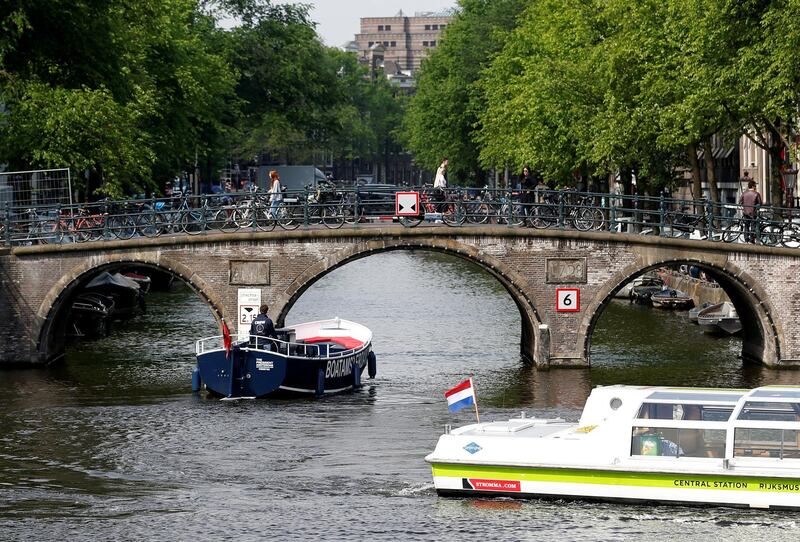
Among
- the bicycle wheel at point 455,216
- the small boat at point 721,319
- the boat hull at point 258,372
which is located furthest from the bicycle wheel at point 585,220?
the small boat at point 721,319

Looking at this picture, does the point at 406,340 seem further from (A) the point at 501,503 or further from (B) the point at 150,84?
(A) the point at 501,503

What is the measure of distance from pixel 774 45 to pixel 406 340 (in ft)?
48.9

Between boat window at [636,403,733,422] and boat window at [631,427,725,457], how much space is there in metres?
0.29

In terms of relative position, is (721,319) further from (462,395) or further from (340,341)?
(462,395)

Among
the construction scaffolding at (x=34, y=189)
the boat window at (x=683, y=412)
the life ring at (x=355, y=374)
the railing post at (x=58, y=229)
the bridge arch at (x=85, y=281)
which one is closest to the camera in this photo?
the boat window at (x=683, y=412)

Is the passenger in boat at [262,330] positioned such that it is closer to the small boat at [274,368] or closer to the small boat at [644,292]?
the small boat at [274,368]

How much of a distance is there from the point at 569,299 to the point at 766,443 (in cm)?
1767

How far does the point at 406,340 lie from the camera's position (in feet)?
179

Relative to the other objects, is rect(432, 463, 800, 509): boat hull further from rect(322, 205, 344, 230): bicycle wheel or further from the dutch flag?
rect(322, 205, 344, 230): bicycle wheel

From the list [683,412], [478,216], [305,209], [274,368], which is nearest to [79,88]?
[305,209]

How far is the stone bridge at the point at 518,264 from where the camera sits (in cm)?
4534

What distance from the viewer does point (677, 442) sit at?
28578 millimetres

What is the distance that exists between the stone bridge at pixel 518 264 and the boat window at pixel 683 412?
16760 millimetres

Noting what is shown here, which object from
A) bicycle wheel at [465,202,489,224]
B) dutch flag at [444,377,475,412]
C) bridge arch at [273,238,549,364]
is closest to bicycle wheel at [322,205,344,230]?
bridge arch at [273,238,549,364]
